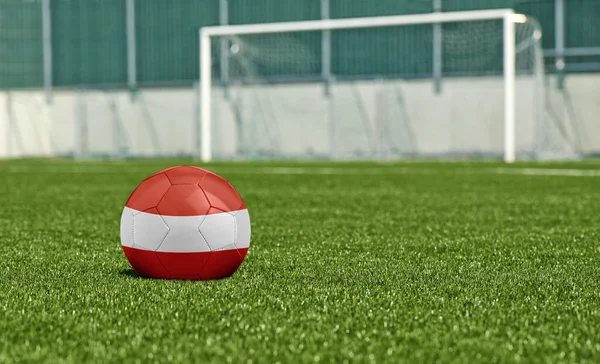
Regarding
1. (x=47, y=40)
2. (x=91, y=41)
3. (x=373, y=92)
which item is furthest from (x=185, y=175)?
(x=47, y=40)

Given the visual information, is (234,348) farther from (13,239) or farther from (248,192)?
(248,192)

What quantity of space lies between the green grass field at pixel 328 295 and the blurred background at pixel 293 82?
605 inches

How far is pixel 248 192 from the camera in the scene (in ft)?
31.4

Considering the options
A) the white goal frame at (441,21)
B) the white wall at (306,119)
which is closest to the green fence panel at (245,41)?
the white wall at (306,119)

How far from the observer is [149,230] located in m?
3.50

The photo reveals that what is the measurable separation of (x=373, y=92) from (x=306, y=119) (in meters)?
2.07

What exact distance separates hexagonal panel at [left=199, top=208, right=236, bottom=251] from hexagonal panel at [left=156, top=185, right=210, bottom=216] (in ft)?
0.15

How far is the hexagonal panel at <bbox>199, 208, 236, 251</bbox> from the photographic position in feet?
11.4

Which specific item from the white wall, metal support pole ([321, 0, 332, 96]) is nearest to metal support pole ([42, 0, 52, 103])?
the white wall

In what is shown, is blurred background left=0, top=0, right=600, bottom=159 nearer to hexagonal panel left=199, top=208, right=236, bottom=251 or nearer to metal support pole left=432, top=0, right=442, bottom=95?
metal support pole left=432, top=0, right=442, bottom=95

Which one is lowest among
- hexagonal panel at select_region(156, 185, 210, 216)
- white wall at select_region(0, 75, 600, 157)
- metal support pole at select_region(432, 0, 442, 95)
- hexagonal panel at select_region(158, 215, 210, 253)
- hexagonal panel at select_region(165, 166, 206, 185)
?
white wall at select_region(0, 75, 600, 157)

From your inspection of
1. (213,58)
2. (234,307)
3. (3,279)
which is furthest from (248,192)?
(213,58)

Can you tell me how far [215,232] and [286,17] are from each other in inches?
853

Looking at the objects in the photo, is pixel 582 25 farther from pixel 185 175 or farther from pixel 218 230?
pixel 218 230
